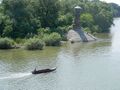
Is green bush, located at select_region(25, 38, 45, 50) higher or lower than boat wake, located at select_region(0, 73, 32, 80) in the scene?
higher

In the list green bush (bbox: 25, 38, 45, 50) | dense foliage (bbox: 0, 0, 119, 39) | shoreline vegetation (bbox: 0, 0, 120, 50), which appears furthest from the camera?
dense foliage (bbox: 0, 0, 119, 39)

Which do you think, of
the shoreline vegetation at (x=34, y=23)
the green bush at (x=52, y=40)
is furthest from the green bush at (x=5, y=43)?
the green bush at (x=52, y=40)

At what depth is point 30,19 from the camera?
7044 centimetres

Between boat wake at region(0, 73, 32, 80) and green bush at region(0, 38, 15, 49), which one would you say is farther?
green bush at region(0, 38, 15, 49)

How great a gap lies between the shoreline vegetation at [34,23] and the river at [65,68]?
248 cm

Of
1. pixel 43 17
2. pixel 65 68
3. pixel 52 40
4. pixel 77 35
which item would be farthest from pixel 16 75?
pixel 43 17

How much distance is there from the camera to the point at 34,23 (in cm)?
Answer: 7088

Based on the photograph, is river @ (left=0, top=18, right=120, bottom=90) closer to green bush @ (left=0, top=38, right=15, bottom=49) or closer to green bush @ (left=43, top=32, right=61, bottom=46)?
green bush @ (left=43, top=32, right=61, bottom=46)

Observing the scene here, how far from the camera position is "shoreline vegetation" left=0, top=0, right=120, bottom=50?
60.7 metres

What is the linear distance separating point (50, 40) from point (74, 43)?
6583 mm

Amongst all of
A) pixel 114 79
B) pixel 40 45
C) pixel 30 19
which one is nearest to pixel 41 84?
pixel 114 79

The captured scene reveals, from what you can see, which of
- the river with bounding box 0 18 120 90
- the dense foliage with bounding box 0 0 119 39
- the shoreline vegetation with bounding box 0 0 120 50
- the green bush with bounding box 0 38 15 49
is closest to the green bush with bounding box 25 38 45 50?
the shoreline vegetation with bounding box 0 0 120 50

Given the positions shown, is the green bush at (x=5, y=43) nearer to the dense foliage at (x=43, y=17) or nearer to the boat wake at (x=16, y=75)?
the dense foliage at (x=43, y=17)

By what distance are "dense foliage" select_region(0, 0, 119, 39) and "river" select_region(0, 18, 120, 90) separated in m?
9.67
